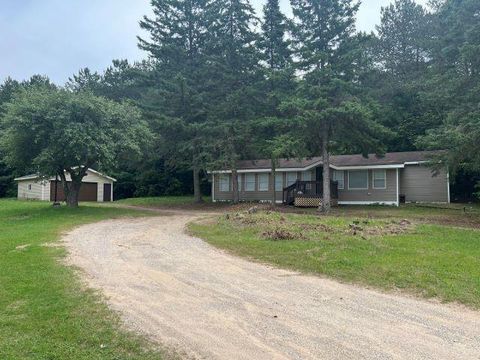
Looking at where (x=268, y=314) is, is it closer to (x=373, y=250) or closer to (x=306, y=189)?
(x=373, y=250)

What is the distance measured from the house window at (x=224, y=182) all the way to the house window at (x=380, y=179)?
10694mm

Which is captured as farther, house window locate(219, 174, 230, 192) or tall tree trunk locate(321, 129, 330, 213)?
house window locate(219, 174, 230, 192)

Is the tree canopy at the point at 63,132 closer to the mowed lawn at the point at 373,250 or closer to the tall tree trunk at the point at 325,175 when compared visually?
the mowed lawn at the point at 373,250

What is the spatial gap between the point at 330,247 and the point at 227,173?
21.0m

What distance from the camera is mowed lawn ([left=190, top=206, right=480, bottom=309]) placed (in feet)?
23.0

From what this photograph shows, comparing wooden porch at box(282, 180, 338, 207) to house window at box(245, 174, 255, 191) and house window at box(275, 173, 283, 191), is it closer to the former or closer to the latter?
house window at box(275, 173, 283, 191)

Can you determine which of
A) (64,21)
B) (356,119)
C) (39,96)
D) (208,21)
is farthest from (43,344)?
(208,21)

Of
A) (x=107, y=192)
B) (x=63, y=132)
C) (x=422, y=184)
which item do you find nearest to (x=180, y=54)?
(x=63, y=132)

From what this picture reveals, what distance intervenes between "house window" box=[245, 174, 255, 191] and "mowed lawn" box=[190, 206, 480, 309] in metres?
14.3

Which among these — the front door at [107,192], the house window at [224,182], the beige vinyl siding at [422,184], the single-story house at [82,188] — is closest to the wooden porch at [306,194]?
the beige vinyl siding at [422,184]

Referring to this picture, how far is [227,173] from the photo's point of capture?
101 ft

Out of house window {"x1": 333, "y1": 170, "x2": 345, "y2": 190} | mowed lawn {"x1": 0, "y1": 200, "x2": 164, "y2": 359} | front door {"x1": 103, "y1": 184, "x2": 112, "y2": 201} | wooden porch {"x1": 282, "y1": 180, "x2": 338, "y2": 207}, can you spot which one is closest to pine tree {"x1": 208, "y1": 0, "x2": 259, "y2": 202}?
wooden porch {"x1": 282, "y1": 180, "x2": 338, "y2": 207}

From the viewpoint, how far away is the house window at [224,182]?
31.2m

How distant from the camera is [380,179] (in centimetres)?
2512
